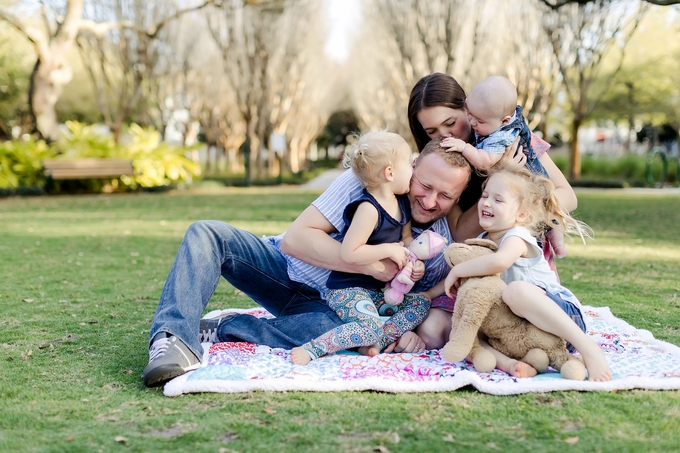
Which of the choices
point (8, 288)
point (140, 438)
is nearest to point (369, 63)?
point (8, 288)

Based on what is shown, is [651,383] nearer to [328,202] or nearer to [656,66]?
[328,202]

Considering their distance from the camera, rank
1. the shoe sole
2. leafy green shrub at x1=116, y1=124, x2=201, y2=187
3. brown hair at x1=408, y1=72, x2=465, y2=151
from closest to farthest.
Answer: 1. the shoe sole
2. brown hair at x1=408, y1=72, x2=465, y2=151
3. leafy green shrub at x1=116, y1=124, x2=201, y2=187

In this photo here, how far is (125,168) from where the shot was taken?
16031mm

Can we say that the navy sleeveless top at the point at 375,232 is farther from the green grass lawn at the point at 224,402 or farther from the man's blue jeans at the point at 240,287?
the green grass lawn at the point at 224,402

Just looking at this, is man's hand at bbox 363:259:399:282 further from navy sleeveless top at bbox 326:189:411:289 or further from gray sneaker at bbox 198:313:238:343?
gray sneaker at bbox 198:313:238:343

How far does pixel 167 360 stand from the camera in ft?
9.24

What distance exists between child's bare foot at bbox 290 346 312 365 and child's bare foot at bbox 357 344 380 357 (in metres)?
0.30

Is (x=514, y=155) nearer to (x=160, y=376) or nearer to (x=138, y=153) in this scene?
(x=160, y=376)

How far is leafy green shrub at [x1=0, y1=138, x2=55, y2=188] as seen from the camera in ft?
50.6

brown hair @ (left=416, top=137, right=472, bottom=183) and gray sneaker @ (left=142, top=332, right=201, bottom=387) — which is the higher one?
brown hair @ (left=416, top=137, right=472, bottom=183)

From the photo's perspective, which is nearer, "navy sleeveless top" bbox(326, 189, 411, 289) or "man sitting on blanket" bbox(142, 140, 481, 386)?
"man sitting on blanket" bbox(142, 140, 481, 386)

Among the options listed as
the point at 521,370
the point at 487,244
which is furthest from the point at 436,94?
the point at 521,370

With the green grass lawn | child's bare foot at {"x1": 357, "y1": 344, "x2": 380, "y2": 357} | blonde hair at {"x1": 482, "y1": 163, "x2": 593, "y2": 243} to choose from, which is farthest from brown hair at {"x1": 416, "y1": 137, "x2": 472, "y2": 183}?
the green grass lawn

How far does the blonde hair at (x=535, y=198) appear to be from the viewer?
10.3ft
